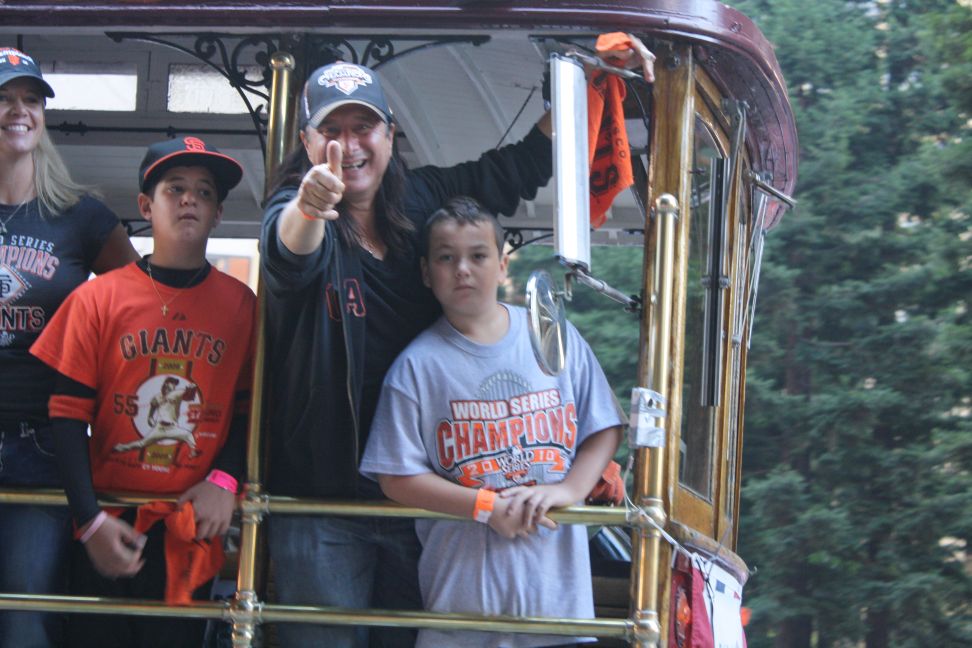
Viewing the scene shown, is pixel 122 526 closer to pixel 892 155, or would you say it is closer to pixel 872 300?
pixel 872 300

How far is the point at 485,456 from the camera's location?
11.8 ft

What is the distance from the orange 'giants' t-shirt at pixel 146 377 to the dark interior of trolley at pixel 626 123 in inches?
7.2

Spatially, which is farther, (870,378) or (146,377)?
(870,378)

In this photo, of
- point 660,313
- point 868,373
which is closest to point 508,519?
point 660,313

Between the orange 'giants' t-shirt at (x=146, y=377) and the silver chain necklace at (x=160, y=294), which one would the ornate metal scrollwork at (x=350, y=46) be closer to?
the silver chain necklace at (x=160, y=294)

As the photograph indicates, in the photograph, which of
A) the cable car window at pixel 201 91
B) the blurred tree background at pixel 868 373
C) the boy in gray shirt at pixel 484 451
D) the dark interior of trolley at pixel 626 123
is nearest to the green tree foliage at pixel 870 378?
the blurred tree background at pixel 868 373

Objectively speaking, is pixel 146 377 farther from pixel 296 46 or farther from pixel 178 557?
pixel 296 46

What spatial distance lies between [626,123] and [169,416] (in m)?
2.03

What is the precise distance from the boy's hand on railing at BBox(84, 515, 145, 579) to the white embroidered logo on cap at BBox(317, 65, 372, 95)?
52.1 inches

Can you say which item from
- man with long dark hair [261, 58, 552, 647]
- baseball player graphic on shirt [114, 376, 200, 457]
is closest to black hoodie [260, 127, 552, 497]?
man with long dark hair [261, 58, 552, 647]

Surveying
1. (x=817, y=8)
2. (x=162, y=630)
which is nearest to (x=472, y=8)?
(x=162, y=630)

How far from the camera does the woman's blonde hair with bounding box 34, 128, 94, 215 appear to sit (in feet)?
13.4

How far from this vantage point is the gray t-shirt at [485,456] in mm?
3576

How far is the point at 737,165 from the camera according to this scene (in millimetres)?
4961
